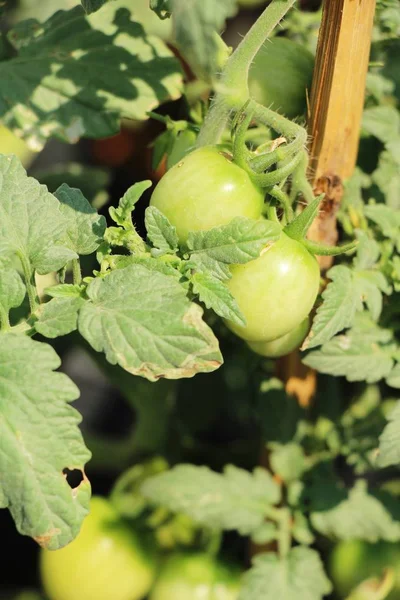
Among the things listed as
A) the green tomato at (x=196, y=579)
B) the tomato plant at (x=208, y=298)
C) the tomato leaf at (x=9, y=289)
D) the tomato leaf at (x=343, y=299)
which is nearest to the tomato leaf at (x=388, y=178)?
the tomato plant at (x=208, y=298)

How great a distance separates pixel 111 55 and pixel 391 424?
552mm

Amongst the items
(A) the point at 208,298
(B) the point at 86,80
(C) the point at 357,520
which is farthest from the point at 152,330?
(C) the point at 357,520

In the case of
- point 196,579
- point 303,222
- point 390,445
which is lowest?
point 196,579

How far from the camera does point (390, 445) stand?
2.37ft

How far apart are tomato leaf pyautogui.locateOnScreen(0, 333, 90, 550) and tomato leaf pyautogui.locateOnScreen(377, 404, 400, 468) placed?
0.32 metres

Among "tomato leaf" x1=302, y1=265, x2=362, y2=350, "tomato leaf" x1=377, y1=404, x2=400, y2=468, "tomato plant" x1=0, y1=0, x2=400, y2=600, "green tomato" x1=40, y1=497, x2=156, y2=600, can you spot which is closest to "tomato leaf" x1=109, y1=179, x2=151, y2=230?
"tomato plant" x1=0, y1=0, x2=400, y2=600

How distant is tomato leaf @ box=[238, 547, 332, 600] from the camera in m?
0.91

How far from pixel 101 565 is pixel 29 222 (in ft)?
2.09

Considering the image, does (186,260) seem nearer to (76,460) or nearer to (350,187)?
(76,460)

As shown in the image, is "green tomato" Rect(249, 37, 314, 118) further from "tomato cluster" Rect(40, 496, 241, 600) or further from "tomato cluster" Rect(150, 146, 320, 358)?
"tomato cluster" Rect(40, 496, 241, 600)

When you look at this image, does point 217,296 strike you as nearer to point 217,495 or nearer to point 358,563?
point 217,495

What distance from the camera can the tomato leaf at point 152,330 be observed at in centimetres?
55

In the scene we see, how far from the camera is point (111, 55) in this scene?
863mm

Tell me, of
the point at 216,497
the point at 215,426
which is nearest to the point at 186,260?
the point at 216,497
